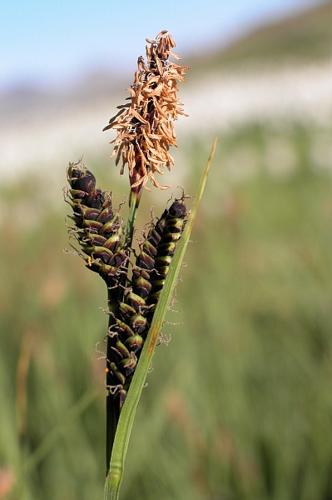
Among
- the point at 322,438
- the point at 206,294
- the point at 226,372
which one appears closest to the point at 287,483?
the point at 322,438

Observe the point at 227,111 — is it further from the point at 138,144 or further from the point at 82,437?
the point at 138,144

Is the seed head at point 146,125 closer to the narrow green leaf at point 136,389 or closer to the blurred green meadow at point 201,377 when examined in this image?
the narrow green leaf at point 136,389

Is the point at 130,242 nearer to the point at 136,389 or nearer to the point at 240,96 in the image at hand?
the point at 136,389

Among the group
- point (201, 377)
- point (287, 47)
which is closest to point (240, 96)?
point (287, 47)

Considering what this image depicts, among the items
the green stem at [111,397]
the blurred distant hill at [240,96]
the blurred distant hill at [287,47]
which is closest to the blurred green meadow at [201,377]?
the green stem at [111,397]

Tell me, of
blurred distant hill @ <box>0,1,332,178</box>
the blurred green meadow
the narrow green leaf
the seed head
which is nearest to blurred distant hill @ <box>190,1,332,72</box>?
blurred distant hill @ <box>0,1,332,178</box>
